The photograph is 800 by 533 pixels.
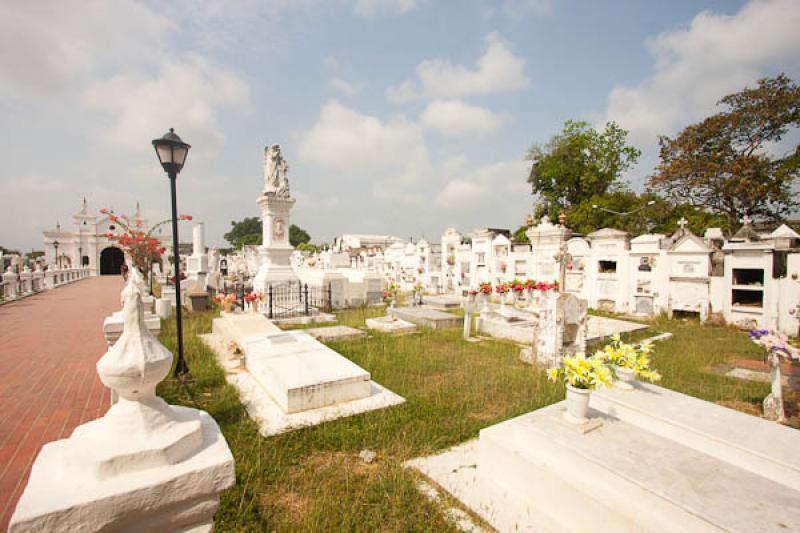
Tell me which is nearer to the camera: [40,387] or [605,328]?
[40,387]

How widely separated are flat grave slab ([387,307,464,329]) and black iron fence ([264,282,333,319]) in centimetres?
302

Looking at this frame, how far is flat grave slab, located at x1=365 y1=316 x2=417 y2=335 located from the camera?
411 inches

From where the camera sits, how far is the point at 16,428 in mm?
4449

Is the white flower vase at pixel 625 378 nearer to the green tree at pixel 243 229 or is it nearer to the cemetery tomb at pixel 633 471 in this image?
the cemetery tomb at pixel 633 471

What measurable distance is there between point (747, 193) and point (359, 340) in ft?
66.0

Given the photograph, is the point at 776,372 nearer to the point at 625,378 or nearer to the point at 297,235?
the point at 625,378

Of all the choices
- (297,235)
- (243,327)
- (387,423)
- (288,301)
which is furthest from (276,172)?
(297,235)

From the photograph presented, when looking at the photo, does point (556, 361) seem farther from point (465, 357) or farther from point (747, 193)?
point (747, 193)

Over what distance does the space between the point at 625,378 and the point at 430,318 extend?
7.00 meters


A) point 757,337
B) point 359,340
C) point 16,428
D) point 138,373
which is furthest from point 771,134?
point 16,428

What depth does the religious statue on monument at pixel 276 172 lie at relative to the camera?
44.8 feet

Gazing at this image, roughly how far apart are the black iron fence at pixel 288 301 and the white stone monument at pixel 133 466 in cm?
1056

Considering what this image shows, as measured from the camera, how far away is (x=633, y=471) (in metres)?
3.01

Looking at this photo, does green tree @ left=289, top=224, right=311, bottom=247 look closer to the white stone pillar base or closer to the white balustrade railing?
the white balustrade railing
